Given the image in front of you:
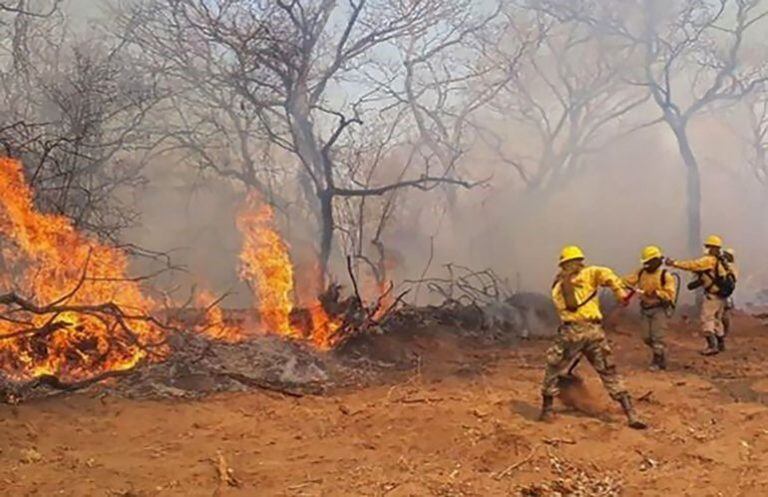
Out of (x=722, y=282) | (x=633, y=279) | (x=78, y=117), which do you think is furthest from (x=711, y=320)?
(x=78, y=117)

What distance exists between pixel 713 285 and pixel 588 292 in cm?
484

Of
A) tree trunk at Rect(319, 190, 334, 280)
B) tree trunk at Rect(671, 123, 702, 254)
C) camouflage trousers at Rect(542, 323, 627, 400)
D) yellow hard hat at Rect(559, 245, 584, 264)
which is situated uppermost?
tree trunk at Rect(671, 123, 702, 254)

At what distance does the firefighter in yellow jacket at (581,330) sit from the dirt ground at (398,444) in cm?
32

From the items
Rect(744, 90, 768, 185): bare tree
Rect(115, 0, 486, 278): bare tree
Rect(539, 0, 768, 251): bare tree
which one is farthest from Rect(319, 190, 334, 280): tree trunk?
Rect(744, 90, 768, 185): bare tree

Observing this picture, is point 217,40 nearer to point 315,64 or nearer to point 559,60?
point 315,64

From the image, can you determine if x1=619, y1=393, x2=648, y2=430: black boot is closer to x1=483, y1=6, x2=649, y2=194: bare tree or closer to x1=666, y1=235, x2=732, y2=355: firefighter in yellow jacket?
x1=666, y1=235, x2=732, y2=355: firefighter in yellow jacket

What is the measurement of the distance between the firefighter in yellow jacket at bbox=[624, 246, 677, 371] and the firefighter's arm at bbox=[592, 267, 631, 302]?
257cm

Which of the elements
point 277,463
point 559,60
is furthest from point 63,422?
point 559,60

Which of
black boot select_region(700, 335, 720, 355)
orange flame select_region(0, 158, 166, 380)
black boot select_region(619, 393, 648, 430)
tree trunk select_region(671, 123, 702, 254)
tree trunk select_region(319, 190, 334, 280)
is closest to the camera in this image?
black boot select_region(619, 393, 648, 430)

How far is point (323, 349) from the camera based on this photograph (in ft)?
38.2

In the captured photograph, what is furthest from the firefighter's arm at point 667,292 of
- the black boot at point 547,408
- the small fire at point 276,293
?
the small fire at point 276,293

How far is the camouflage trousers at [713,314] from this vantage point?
12.0 metres

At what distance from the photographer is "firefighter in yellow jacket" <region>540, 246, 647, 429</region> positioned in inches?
312

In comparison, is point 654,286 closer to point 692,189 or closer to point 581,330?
point 581,330
